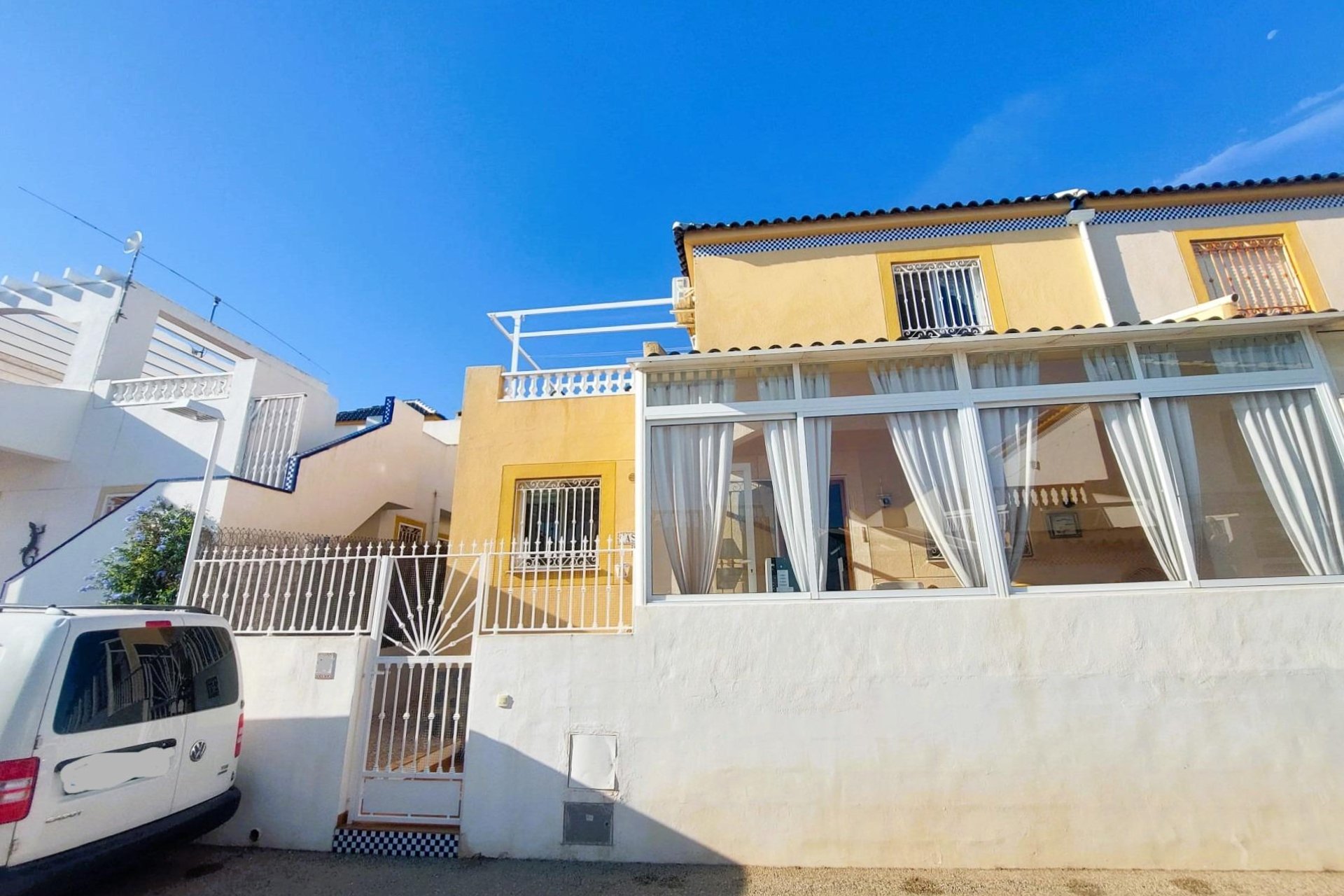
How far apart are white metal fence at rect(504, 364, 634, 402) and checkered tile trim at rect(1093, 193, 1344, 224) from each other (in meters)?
7.29

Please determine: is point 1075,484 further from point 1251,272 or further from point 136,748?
point 136,748

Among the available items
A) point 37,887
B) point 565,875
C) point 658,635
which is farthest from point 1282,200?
point 37,887

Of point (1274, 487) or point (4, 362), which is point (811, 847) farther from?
point (4, 362)

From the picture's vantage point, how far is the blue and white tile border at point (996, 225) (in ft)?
25.6

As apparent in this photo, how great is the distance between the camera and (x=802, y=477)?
195 inches

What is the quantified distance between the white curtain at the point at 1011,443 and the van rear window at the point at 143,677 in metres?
6.24

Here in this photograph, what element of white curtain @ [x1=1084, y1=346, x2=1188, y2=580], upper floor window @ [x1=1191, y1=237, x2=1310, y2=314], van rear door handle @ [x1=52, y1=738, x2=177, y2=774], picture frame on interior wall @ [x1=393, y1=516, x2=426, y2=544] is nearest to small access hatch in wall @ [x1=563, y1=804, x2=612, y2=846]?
van rear door handle @ [x1=52, y1=738, x2=177, y2=774]

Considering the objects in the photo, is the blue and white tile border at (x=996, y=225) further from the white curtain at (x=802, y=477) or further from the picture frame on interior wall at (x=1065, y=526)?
the picture frame on interior wall at (x=1065, y=526)

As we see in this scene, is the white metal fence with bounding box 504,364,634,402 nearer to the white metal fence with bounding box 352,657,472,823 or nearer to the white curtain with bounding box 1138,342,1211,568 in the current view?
the white metal fence with bounding box 352,657,472,823

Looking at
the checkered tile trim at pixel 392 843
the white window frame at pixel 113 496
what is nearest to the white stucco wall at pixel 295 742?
the checkered tile trim at pixel 392 843

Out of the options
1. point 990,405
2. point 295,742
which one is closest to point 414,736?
point 295,742

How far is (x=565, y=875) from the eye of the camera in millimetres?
4020

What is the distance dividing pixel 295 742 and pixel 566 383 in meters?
5.57

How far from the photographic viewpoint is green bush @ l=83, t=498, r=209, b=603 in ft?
20.9
